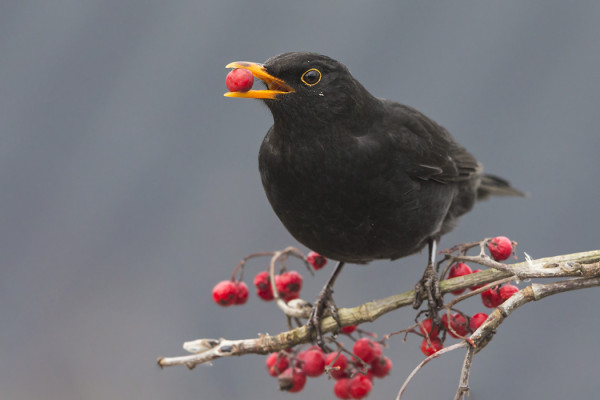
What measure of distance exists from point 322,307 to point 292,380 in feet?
1.40

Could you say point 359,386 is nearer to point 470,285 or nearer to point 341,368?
point 341,368

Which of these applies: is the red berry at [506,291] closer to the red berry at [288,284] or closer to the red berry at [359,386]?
the red berry at [359,386]

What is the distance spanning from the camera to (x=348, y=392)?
2943 millimetres

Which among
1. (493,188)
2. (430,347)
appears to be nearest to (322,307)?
(430,347)

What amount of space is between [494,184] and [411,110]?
1121 millimetres

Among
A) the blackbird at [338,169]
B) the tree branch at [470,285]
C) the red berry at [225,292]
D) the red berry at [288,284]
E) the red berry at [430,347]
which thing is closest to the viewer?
the tree branch at [470,285]

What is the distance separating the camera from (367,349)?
9.78 feet

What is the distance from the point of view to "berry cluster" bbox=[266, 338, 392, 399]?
9.61 feet

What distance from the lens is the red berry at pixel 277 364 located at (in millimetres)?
3049

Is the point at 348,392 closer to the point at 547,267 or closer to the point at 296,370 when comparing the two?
the point at 296,370

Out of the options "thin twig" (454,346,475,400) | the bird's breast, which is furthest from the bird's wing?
"thin twig" (454,346,475,400)

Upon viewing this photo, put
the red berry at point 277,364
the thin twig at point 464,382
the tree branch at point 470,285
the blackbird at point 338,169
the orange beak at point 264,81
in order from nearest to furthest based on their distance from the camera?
the thin twig at point 464,382 < the tree branch at point 470,285 < the orange beak at point 264,81 < the blackbird at point 338,169 < the red berry at point 277,364

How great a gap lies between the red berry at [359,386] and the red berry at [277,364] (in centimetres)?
31

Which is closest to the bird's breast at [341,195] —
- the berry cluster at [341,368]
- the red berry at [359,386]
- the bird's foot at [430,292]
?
the bird's foot at [430,292]
